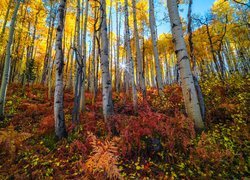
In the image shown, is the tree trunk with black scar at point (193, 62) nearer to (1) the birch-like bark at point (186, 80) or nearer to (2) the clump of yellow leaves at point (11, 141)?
(1) the birch-like bark at point (186, 80)

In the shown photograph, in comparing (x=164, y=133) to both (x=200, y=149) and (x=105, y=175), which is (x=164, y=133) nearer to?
(x=200, y=149)

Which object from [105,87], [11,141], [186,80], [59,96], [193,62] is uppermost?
[193,62]

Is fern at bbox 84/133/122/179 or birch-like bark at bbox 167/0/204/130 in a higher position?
birch-like bark at bbox 167/0/204/130

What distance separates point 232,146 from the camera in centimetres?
347

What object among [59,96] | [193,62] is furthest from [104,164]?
[193,62]

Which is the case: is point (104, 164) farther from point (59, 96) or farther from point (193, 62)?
point (193, 62)

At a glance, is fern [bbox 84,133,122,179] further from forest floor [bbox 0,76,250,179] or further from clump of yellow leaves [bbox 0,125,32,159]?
clump of yellow leaves [bbox 0,125,32,159]

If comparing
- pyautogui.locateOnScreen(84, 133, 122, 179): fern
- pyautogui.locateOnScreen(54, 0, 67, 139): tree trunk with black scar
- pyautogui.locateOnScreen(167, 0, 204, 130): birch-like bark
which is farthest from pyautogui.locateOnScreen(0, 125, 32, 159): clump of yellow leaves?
pyautogui.locateOnScreen(167, 0, 204, 130): birch-like bark

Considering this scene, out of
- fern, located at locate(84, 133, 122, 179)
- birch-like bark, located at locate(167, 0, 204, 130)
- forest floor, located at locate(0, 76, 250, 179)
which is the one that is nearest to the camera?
fern, located at locate(84, 133, 122, 179)

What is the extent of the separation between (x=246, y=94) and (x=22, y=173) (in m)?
7.11

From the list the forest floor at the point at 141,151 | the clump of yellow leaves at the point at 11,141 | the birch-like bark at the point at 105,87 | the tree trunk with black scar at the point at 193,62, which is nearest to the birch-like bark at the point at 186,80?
the forest floor at the point at 141,151

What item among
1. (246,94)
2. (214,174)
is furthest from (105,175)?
(246,94)

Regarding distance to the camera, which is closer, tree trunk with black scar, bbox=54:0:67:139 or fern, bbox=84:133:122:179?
fern, bbox=84:133:122:179

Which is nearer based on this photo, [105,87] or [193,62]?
[105,87]
